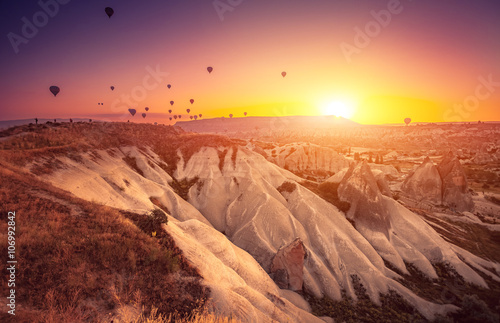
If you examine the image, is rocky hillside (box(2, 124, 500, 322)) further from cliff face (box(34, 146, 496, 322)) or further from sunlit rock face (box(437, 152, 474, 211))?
sunlit rock face (box(437, 152, 474, 211))

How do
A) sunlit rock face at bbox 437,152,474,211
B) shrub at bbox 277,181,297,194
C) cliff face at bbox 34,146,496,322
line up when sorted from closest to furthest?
cliff face at bbox 34,146,496,322 → shrub at bbox 277,181,297,194 → sunlit rock face at bbox 437,152,474,211

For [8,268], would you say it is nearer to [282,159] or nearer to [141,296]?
[141,296]

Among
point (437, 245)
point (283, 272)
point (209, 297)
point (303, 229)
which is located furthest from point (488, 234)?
point (209, 297)

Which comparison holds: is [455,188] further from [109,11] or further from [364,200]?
[109,11]

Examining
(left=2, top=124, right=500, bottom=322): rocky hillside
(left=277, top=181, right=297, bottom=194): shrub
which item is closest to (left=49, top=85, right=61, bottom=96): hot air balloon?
(left=2, top=124, right=500, bottom=322): rocky hillside

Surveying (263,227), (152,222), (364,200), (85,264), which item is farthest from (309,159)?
(85,264)
